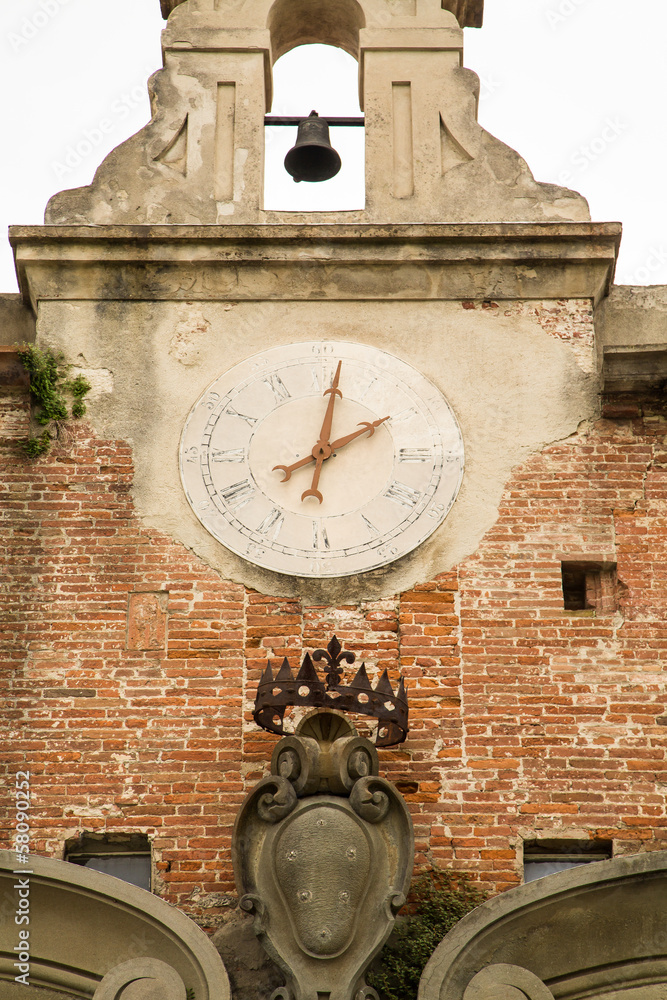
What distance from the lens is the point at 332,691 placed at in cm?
827

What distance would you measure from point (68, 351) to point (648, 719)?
13.2 feet

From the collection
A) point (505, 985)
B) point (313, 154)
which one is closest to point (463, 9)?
point (313, 154)

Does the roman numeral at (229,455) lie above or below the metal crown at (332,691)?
above

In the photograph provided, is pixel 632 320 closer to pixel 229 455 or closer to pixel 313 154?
pixel 313 154

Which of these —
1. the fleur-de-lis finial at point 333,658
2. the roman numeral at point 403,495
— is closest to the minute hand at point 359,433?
the roman numeral at point 403,495

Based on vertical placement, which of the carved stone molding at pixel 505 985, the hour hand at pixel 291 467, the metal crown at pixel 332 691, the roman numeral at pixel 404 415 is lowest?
the carved stone molding at pixel 505 985

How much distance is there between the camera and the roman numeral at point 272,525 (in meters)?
9.08

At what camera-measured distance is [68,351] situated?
9.59 metres

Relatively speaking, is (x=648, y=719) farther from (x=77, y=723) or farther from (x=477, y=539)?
(x=77, y=723)

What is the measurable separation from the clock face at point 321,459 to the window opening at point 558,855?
1.80 metres

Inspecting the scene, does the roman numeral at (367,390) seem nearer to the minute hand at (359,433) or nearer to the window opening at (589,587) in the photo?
the minute hand at (359,433)

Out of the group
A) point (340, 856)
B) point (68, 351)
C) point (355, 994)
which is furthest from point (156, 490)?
point (355, 994)

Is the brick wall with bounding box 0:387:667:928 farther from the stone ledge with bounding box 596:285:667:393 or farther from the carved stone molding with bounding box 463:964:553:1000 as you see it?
the carved stone molding with bounding box 463:964:553:1000

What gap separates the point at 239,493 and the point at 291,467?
1.11ft
